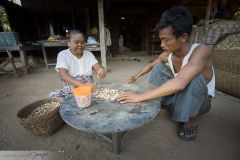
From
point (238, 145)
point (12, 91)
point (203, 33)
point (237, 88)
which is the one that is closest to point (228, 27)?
point (203, 33)

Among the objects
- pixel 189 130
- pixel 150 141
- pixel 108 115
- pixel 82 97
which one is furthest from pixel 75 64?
pixel 189 130

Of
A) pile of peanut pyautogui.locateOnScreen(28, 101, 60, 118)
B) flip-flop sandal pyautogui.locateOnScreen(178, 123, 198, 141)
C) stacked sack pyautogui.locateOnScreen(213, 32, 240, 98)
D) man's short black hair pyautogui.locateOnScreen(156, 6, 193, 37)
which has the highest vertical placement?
man's short black hair pyautogui.locateOnScreen(156, 6, 193, 37)

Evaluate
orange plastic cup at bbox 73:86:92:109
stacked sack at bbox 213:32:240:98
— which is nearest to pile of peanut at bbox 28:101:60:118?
orange plastic cup at bbox 73:86:92:109

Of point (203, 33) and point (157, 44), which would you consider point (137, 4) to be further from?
point (203, 33)

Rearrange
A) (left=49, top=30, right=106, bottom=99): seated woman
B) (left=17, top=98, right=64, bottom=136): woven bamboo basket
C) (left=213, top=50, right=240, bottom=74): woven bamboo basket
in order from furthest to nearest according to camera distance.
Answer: (left=213, top=50, right=240, bottom=74): woven bamboo basket → (left=49, top=30, right=106, bottom=99): seated woman → (left=17, top=98, right=64, bottom=136): woven bamboo basket

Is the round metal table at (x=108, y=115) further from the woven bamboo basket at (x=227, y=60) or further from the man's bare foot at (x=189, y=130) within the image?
the woven bamboo basket at (x=227, y=60)

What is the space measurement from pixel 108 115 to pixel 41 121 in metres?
0.98

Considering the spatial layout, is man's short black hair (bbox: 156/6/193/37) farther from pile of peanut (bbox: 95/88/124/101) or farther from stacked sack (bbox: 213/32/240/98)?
stacked sack (bbox: 213/32/240/98)

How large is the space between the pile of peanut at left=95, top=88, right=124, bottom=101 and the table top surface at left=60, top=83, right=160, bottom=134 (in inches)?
2.4

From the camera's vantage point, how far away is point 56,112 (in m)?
2.01

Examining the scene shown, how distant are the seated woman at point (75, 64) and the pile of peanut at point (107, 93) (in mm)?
302

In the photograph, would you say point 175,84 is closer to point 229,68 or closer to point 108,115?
point 108,115

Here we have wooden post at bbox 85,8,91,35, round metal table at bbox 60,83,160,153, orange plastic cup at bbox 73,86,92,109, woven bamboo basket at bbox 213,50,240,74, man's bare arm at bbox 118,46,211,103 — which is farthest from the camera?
wooden post at bbox 85,8,91,35

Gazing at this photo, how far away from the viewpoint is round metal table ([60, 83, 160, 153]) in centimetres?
118
